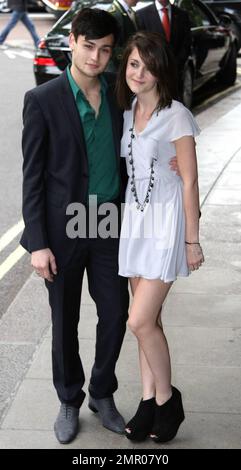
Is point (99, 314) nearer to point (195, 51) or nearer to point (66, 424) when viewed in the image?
point (66, 424)

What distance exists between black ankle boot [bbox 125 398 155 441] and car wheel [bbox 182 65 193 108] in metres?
8.56

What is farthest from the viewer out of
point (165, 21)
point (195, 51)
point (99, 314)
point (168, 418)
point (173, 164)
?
point (195, 51)

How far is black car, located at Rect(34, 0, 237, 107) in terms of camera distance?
40.4ft

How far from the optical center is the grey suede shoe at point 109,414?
14.3 ft

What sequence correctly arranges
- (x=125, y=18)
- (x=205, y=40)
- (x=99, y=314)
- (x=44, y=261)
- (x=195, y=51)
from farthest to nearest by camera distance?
(x=205, y=40) → (x=195, y=51) → (x=125, y=18) → (x=99, y=314) → (x=44, y=261)

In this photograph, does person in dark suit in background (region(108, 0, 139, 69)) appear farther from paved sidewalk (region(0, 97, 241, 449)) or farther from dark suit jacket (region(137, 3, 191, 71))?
paved sidewalk (region(0, 97, 241, 449))

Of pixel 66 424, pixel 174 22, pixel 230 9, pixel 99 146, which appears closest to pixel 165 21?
pixel 174 22

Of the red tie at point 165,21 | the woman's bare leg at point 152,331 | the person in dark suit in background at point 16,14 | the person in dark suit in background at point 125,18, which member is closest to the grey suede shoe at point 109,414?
the woman's bare leg at point 152,331

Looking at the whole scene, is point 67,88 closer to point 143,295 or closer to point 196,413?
point 143,295

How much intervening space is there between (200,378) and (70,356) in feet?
2.77

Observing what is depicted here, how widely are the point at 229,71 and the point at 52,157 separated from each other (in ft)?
39.2

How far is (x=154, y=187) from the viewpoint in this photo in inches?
157

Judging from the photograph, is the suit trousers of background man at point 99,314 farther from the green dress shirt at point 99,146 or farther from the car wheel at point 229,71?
the car wheel at point 229,71

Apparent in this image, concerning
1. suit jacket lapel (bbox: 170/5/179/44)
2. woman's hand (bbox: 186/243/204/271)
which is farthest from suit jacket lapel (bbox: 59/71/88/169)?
suit jacket lapel (bbox: 170/5/179/44)
